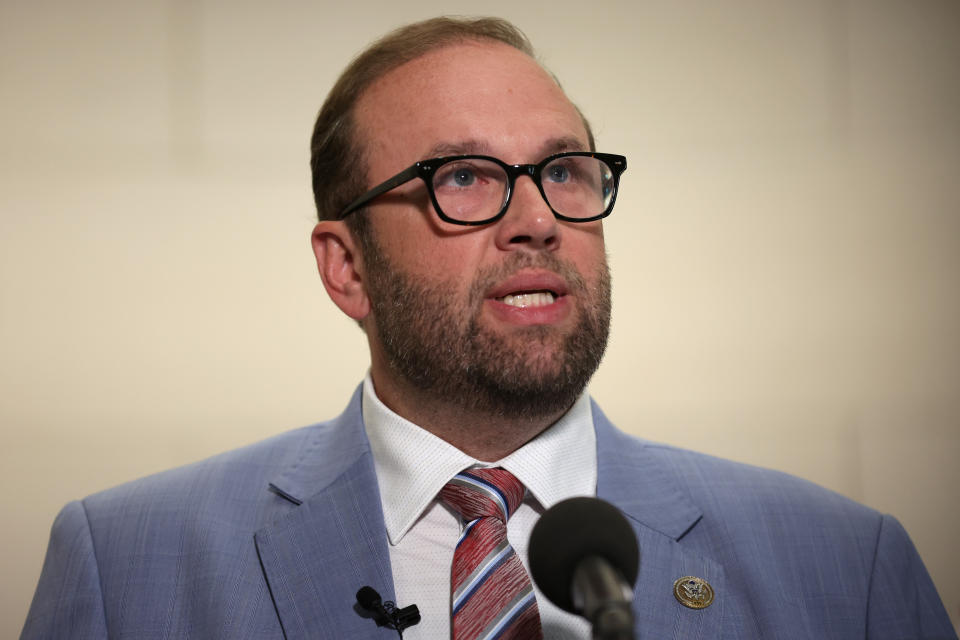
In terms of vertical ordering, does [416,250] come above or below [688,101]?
below

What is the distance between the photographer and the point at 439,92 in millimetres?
→ 1600

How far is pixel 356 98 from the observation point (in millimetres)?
1782

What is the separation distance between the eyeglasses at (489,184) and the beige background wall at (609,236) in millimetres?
1086

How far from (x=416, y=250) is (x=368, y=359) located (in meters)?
1.12

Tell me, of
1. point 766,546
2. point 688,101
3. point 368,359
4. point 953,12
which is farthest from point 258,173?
point 953,12

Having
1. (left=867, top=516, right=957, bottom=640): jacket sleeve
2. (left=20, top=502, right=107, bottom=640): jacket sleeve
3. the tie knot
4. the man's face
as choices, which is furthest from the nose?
(left=20, top=502, right=107, bottom=640): jacket sleeve

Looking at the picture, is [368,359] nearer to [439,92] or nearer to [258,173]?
[258,173]

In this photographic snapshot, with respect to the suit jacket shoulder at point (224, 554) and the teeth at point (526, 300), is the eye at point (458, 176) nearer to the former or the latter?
the teeth at point (526, 300)

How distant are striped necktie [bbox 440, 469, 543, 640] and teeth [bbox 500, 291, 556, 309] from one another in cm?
32

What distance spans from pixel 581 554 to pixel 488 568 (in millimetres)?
588

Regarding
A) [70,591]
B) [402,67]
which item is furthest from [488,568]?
[402,67]

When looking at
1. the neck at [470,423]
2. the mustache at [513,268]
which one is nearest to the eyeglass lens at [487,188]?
the mustache at [513,268]

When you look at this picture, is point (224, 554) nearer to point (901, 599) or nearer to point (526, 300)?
point (526, 300)

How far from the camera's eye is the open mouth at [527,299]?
4.84 ft
